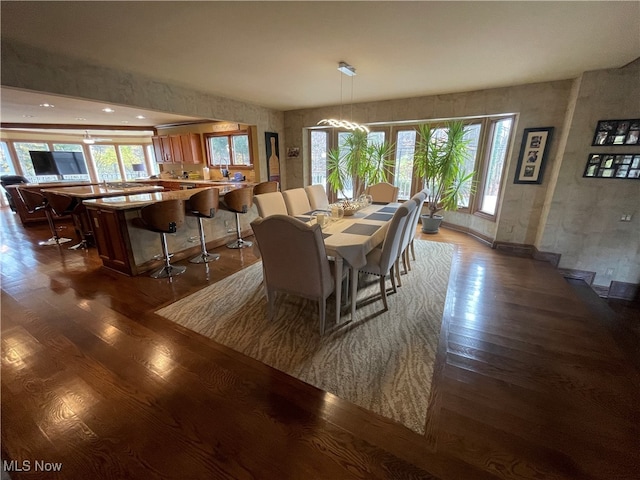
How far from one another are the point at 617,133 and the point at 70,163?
1314 cm

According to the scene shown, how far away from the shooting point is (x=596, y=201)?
11.1ft

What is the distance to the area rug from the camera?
164cm

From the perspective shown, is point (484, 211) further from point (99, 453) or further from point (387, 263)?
point (99, 453)

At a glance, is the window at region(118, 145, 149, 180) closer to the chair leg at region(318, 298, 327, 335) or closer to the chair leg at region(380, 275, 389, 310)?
the chair leg at region(318, 298, 327, 335)

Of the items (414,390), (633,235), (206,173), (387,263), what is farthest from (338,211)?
(206,173)

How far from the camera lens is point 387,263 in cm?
231

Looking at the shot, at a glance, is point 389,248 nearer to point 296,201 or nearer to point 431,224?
point 296,201

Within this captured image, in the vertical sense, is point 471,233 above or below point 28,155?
below

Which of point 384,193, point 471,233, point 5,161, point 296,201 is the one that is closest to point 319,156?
point 384,193

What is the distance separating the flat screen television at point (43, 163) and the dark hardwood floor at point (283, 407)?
8.07 meters

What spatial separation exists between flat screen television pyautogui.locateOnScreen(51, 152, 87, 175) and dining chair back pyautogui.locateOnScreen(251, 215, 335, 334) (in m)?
10.3

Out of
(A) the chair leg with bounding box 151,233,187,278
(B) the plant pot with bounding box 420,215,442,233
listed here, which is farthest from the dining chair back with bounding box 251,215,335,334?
(B) the plant pot with bounding box 420,215,442,233

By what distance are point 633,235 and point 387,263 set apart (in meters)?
3.54

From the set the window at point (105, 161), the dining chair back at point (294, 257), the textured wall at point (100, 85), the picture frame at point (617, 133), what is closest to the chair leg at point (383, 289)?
the dining chair back at point (294, 257)
